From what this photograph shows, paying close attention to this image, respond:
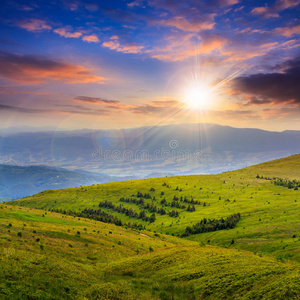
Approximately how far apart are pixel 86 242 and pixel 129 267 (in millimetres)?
12827

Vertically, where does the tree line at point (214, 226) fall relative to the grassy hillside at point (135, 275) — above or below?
below

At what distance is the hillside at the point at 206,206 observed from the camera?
55.2 m

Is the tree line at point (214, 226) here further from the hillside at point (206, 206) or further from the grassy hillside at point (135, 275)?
the grassy hillside at point (135, 275)

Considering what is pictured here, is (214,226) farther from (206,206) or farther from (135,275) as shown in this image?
(135,275)

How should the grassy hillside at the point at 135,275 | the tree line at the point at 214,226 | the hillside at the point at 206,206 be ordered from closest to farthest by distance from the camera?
the grassy hillside at the point at 135,275
the hillside at the point at 206,206
the tree line at the point at 214,226

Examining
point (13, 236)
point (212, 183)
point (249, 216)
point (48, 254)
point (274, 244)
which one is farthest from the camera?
point (212, 183)

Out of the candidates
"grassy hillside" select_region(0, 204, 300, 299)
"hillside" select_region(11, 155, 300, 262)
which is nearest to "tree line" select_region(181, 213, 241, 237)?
"hillside" select_region(11, 155, 300, 262)

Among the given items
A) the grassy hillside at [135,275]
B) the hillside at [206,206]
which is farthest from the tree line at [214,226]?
the grassy hillside at [135,275]

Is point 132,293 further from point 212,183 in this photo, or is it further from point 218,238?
point 212,183

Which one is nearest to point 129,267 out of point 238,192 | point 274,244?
point 274,244

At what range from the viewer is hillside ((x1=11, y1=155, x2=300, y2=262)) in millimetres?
55237

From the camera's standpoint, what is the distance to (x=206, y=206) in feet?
409

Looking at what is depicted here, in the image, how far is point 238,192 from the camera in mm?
142875

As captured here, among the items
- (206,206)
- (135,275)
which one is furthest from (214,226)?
(135,275)
